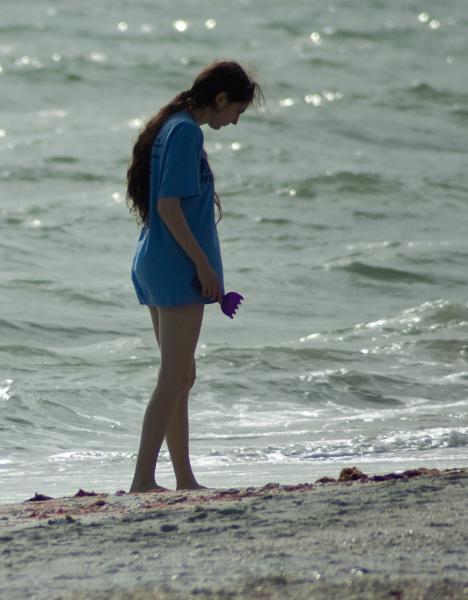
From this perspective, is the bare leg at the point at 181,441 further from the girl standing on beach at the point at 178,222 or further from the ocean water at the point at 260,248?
the ocean water at the point at 260,248

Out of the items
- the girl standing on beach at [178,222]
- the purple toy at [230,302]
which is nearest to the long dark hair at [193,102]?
the girl standing on beach at [178,222]

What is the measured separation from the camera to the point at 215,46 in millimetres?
27469

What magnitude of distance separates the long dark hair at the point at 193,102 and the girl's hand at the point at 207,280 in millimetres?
268

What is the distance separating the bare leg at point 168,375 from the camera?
4.64 metres

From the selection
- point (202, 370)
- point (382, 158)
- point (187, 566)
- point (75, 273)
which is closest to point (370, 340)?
point (202, 370)

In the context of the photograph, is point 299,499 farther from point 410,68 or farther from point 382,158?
point 410,68

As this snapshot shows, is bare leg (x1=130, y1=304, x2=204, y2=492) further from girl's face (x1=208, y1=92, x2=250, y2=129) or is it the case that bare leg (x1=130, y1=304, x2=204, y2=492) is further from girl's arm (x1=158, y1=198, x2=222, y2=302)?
girl's face (x1=208, y1=92, x2=250, y2=129)

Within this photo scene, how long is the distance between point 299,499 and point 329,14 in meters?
28.0

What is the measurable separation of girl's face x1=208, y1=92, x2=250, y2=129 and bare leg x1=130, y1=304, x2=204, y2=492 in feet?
2.18

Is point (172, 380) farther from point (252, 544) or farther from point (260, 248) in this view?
point (260, 248)

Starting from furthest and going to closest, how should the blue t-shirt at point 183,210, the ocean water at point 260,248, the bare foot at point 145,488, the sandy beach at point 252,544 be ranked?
the ocean water at point 260,248 → the bare foot at point 145,488 → the blue t-shirt at point 183,210 → the sandy beach at point 252,544

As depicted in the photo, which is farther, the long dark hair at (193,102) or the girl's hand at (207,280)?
the long dark hair at (193,102)

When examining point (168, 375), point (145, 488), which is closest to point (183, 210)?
point (168, 375)

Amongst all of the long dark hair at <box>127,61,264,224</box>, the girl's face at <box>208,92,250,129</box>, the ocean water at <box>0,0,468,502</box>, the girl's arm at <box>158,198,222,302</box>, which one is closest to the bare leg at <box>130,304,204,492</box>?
the girl's arm at <box>158,198,222,302</box>
